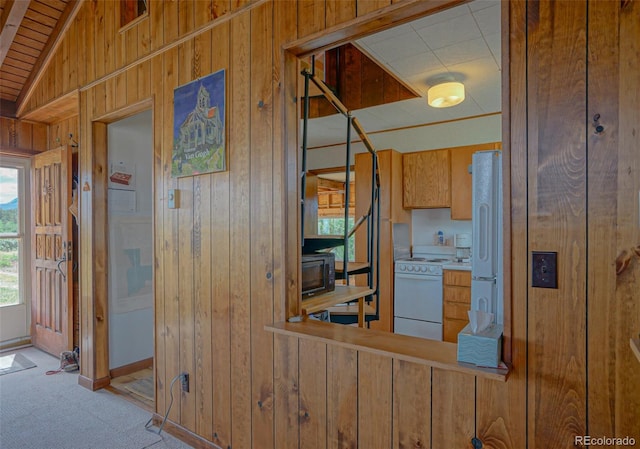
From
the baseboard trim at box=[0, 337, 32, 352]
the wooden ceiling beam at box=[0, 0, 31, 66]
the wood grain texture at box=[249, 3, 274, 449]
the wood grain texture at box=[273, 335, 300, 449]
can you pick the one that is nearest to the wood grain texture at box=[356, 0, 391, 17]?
the wood grain texture at box=[249, 3, 274, 449]

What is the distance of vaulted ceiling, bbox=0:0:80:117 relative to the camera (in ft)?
10.8

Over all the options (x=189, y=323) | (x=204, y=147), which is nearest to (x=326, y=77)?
(x=204, y=147)

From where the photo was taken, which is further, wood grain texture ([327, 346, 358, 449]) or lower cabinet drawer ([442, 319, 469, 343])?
lower cabinet drawer ([442, 319, 469, 343])

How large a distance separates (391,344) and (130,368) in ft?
9.73

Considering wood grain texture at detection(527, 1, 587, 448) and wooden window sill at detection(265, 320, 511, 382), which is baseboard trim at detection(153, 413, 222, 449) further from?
wood grain texture at detection(527, 1, 587, 448)

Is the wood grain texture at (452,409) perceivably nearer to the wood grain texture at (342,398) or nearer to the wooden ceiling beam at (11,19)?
the wood grain texture at (342,398)

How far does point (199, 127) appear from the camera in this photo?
2.33 metres

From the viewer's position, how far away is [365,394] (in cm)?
161

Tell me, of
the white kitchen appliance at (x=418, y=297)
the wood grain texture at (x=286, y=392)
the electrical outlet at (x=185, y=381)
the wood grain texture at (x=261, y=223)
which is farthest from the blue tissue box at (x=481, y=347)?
the white kitchen appliance at (x=418, y=297)

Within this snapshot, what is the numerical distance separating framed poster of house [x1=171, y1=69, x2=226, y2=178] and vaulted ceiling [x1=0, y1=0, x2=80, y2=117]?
1.98 m

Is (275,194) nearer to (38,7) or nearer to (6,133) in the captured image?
(38,7)

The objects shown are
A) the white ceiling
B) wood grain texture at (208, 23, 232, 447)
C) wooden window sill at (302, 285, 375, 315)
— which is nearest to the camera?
wooden window sill at (302, 285, 375, 315)

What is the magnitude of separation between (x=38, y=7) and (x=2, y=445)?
3489 millimetres

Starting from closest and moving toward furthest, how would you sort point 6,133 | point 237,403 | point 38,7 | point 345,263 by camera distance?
point 237,403, point 345,263, point 38,7, point 6,133
